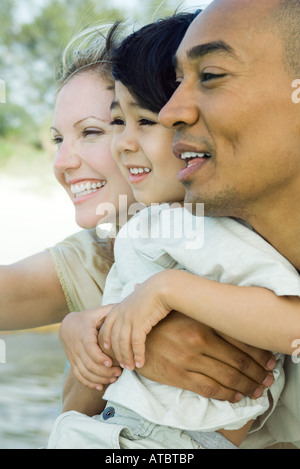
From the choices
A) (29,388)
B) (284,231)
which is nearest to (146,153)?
(284,231)

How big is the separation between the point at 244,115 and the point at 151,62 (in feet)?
1.71

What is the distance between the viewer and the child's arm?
1.49m

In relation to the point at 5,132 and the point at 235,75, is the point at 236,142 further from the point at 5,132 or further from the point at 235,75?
the point at 5,132

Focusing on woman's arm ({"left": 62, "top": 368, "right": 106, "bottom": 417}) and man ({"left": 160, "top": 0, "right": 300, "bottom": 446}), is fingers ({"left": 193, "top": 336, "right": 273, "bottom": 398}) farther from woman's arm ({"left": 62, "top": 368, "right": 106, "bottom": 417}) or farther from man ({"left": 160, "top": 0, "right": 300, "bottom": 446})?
woman's arm ({"left": 62, "top": 368, "right": 106, "bottom": 417})

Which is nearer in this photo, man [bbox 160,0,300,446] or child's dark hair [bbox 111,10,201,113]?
man [bbox 160,0,300,446]

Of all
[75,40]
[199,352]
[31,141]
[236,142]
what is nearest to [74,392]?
[199,352]

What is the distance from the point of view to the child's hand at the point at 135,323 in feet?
5.19

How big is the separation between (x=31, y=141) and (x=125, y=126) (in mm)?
9085

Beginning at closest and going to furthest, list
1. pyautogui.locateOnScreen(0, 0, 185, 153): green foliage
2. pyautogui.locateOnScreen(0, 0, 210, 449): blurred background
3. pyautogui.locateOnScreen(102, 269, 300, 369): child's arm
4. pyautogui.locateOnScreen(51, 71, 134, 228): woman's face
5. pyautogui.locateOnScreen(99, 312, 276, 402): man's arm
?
1. pyautogui.locateOnScreen(102, 269, 300, 369): child's arm
2. pyautogui.locateOnScreen(99, 312, 276, 402): man's arm
3. pyautogui.locateOnScreen(51, 71, 134, 228): woman's face
4. pyautogui.locateOnScreen(0, 0, 210, 449): blurred background
5. pyautogui.locateOnScreen(0, 0, 185, 153): green foliage

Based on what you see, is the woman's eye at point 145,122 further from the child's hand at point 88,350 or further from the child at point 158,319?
the child's hand at point 88,350

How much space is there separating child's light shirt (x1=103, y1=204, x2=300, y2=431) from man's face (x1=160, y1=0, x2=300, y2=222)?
8 cm

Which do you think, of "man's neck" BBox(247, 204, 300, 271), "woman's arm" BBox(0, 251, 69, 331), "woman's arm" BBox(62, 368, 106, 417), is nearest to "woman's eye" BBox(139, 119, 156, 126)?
"man's neck" BBox(247, 204, 300, 271)

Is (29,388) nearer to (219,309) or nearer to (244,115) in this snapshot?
(219,309)

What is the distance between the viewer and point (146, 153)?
1983 millimetres
